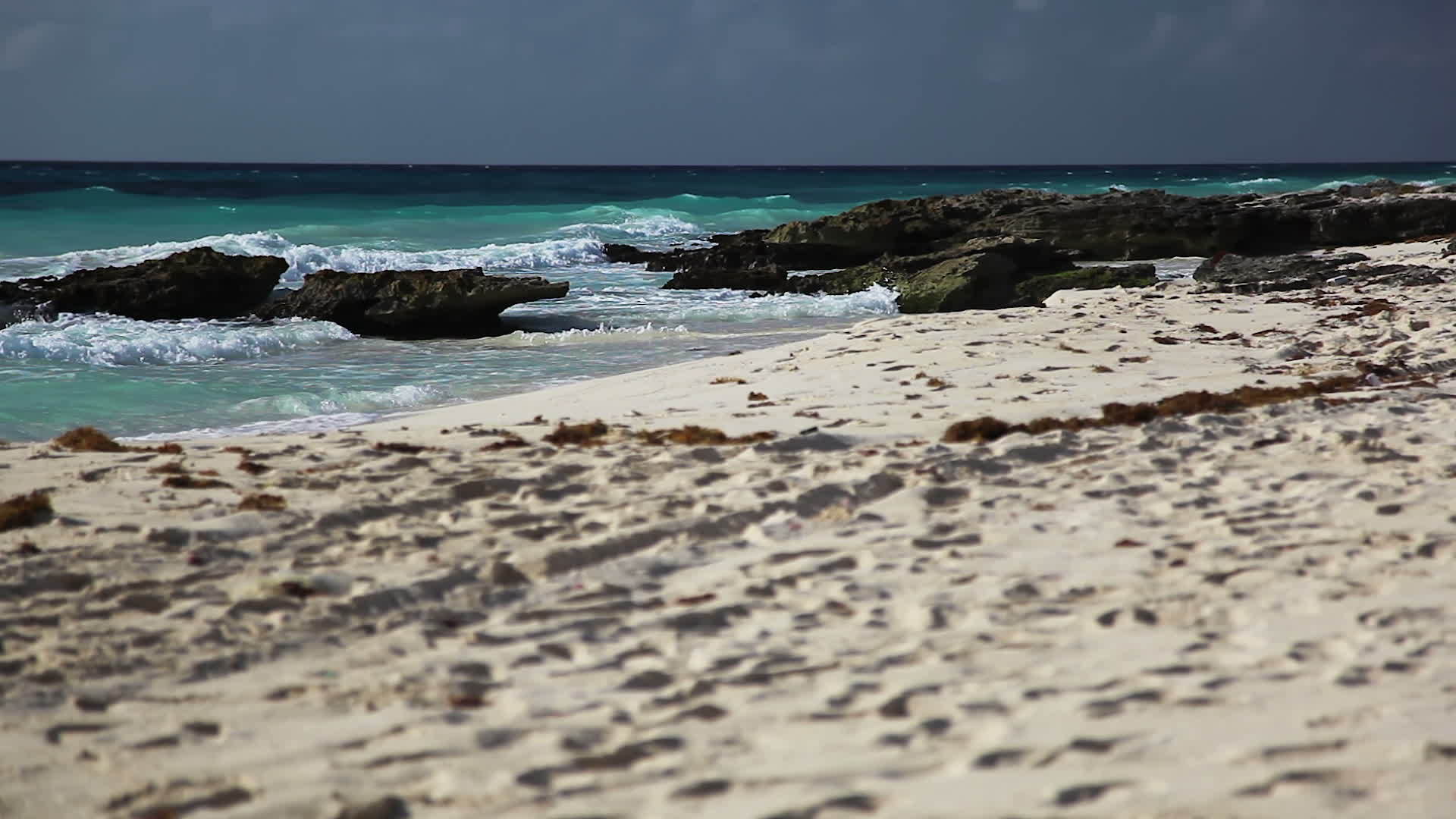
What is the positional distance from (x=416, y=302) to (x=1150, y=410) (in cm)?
1026

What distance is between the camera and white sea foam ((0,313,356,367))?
12.9 meters

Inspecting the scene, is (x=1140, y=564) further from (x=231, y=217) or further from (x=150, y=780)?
(x=231, y=217)

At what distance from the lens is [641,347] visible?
13352mm

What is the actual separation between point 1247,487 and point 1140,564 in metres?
1.14

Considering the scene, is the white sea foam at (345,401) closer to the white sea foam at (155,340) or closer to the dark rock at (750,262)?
the white sea foam at (155,340)

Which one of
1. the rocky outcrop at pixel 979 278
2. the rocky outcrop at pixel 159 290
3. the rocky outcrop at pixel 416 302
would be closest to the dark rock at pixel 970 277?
the rocky outcrop at pixel 979 278

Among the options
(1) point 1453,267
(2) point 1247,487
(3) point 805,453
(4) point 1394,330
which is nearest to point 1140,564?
(2) point 1247,487

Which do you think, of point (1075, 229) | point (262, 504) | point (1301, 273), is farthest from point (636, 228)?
point (262, 504)

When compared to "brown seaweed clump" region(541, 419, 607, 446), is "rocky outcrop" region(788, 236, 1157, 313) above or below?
above

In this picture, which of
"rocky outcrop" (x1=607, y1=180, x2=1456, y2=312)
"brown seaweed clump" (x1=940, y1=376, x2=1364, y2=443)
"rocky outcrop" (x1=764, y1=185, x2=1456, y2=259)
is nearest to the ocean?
"rocky outcrop" (x1=607, y1=180, x2=1456, y2=312)

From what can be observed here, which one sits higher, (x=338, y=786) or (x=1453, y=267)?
(x=1453, y=267)

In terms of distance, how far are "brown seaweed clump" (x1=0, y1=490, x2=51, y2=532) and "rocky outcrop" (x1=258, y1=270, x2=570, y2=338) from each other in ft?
33.3

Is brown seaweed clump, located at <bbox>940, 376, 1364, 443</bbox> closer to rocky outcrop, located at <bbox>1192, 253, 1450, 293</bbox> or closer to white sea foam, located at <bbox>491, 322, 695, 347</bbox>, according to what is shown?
rocky outcrop, located at <bbox>1192, 253, 1450, 293</bbox>

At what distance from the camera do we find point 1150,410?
6.37 meters
